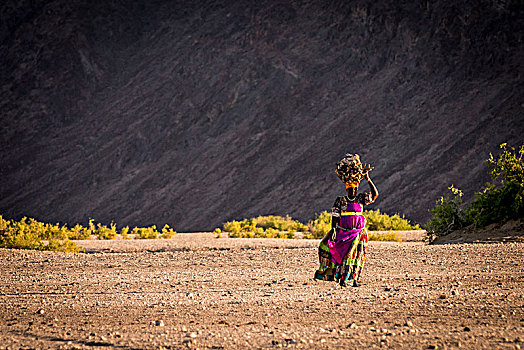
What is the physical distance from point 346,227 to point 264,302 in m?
1.34

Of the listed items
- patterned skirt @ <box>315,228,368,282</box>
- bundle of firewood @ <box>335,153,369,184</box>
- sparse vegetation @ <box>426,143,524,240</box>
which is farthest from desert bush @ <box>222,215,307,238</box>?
bundle of firewood @ <box>335,153,369,184</box>

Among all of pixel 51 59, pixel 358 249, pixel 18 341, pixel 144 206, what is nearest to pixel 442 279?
pixel 358 249

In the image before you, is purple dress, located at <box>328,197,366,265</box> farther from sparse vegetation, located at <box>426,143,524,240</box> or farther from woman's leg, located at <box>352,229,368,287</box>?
sparse vegetation, located at <box>426,143,524,240</box>

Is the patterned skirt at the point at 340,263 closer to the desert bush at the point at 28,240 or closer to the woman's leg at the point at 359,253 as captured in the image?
the woman's leg at the point at 359,253

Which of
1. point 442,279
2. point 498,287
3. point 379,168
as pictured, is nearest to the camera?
point 498,287

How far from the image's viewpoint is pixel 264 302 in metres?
9.20

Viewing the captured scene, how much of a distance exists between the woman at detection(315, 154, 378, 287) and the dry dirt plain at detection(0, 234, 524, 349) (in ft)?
1.37

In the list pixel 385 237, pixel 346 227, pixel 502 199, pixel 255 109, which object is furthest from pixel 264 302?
pixel 255 109

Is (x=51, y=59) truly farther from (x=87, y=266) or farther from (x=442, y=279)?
(x=442, y=279)

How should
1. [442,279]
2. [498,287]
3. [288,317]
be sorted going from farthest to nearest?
[442,279], [498,287], [288,317]

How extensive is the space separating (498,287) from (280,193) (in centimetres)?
3868

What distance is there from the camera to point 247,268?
13906 mm

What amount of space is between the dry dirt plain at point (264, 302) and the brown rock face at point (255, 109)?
28807 mm

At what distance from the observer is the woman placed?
8.91 metres
